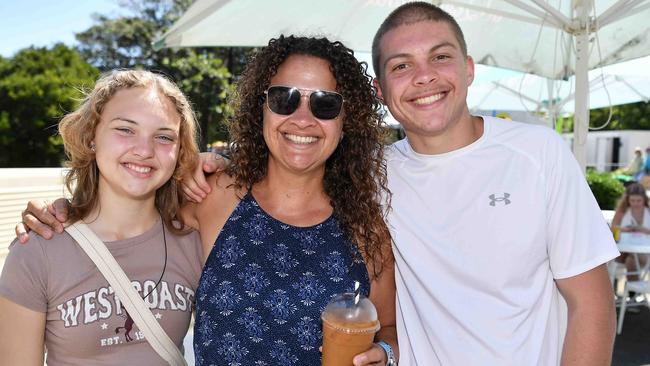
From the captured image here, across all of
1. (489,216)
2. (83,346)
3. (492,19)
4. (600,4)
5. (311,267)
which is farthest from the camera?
(492,19)

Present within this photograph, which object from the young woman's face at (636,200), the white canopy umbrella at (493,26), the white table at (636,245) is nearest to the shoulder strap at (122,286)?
the white canopy umbrella at (493,26)

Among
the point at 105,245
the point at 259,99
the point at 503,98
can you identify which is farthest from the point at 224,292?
the point at 503,98

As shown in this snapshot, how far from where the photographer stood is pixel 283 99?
213 centimetres

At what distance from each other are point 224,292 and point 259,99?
2.85 feet

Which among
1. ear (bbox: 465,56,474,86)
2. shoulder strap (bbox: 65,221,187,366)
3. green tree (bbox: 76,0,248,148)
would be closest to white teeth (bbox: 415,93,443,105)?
ear (bbox: 465,56,474,86)

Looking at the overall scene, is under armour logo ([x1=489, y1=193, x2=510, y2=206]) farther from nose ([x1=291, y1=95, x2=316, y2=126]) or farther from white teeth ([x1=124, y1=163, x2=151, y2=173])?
white teeth ([x1=124, y1=163, x2=151, y2=173])

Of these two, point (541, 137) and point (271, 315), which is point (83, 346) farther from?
point (541, 137)

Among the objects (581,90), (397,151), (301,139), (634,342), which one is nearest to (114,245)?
(301,139)

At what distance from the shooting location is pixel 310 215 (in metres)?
2.20

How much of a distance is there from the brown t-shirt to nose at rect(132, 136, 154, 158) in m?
0.33

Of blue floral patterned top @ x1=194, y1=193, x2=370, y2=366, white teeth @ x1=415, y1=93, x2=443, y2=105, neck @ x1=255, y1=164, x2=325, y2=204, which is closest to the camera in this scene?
blue floral patterned top @ x1=194, y1=193, x2=370, y2=366

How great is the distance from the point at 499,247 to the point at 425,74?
28.1 inches

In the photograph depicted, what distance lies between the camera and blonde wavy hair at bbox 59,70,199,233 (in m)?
2.00

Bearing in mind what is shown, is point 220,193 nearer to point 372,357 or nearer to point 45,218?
point 45,218
